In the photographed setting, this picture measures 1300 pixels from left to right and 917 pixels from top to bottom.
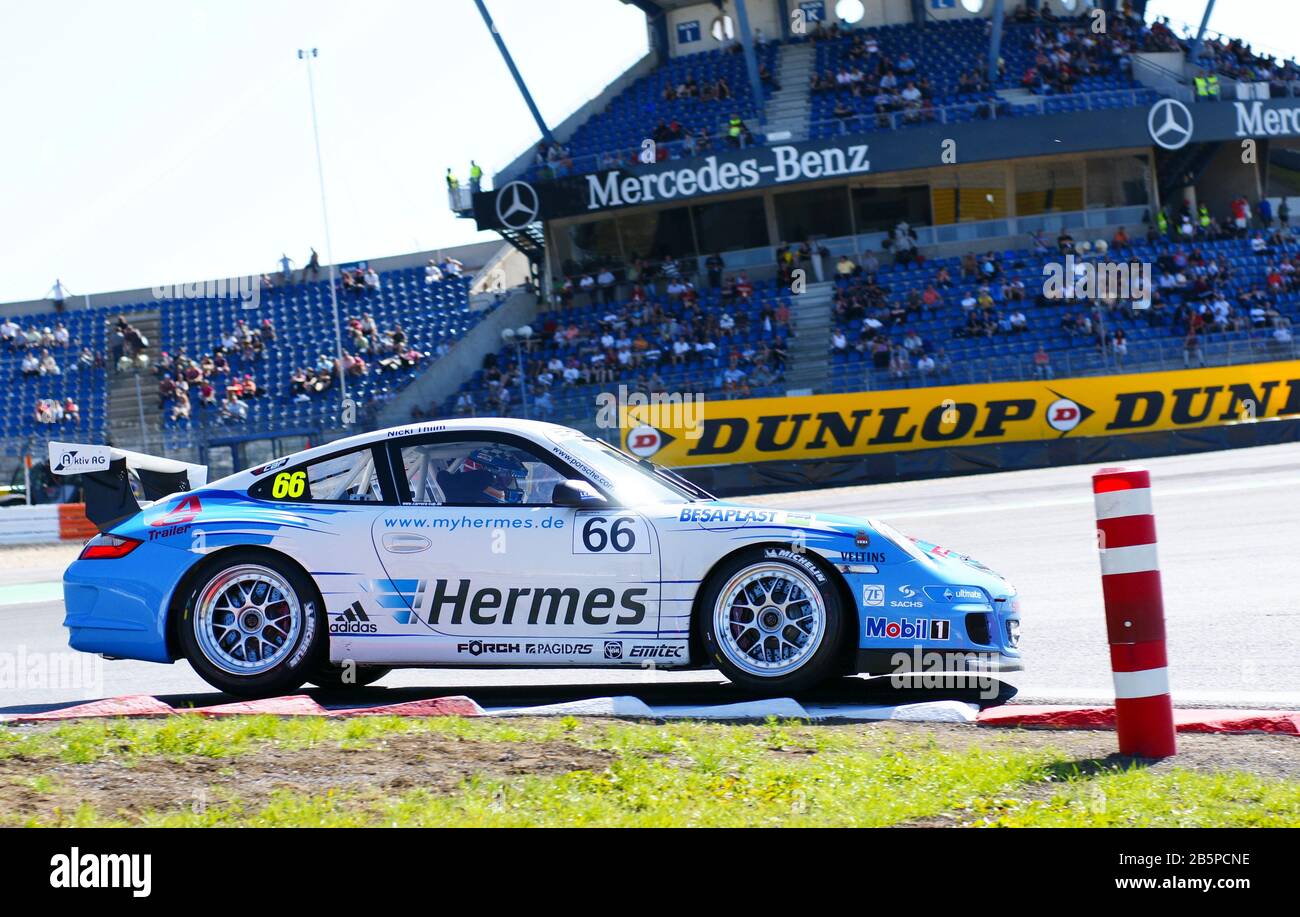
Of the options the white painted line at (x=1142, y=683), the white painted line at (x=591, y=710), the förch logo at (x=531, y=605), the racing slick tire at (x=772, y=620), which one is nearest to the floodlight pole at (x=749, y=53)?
the förch logo at (x=531, y=605)

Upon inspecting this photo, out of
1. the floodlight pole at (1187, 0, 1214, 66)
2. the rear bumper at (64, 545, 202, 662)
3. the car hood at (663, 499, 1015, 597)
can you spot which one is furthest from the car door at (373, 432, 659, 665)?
the floodlight pole at (1187, 0, 1214, 66)

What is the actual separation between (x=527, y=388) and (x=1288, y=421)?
49.8 feet

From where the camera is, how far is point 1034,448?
82.7 ft

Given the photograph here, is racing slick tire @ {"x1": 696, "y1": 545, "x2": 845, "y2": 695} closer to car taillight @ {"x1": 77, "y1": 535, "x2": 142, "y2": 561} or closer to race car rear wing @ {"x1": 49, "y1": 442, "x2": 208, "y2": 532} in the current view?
car taillight @ {"x1": 77, "y1": 535, "x2": 142, "y2": 561}

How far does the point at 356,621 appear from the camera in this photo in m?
7.04

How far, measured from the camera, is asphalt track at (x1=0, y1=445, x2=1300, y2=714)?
6969mm

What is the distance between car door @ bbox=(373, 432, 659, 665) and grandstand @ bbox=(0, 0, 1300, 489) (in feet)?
65.9

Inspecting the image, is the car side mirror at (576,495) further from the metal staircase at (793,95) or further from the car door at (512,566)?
the metal staircase at (793,95)

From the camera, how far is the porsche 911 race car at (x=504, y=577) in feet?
21.6

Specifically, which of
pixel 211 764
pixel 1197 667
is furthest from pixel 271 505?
pixel 1197 667

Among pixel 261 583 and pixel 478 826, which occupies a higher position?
pixel 261 583

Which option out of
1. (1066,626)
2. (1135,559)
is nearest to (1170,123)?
(1066,626)

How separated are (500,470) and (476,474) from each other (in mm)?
128
